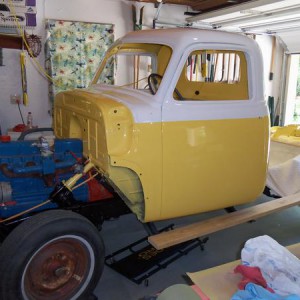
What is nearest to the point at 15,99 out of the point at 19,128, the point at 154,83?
the point at 19,128

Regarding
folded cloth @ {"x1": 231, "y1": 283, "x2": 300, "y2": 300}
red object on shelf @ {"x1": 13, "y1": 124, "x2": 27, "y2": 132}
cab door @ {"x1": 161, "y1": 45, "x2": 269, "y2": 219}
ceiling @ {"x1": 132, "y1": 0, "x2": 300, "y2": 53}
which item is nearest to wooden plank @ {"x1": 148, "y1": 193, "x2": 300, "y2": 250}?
cab door @ {"x1": 161, "y1": 45, "x2": 269, "y2": 219}

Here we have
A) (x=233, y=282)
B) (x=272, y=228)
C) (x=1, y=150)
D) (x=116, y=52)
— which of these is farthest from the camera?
(x=272, y=228)

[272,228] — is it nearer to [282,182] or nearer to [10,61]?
[282,182]

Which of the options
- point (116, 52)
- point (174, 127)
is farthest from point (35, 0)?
point (174, 127)

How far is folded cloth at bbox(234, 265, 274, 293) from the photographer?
1407mm

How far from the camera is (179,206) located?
8.80 ft

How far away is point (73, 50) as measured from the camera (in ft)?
17.9

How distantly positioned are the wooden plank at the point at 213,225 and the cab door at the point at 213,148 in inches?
4.6

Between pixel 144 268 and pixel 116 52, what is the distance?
6.82 feet

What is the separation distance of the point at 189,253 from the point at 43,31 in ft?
13.6

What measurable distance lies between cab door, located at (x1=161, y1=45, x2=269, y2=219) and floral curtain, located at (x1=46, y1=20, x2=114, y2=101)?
10.5 ft

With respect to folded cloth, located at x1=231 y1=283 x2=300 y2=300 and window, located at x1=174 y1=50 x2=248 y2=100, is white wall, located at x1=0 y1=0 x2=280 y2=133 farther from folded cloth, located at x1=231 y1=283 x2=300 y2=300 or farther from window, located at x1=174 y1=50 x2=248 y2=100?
folded cloth, located at x1=231 y1=283 x2=300 y2=300

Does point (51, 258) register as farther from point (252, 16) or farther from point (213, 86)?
point (252, 16)

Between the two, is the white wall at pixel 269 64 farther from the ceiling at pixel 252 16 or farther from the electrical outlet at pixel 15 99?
the electrical outlet at pixel 15 99
